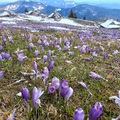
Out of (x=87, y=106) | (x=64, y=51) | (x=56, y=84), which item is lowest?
(x=64, y=51)

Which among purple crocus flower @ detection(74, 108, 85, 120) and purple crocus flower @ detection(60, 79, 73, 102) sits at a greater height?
purple crocus flower @ detection(74, 108, 85, 120)

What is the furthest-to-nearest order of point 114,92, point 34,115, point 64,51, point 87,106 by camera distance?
1. point 64,51
2. point 114,92
3. point 87,106
4. point 34,115

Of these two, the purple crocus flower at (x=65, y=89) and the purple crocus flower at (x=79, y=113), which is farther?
the purple crocus flower at (x=65, y=89)

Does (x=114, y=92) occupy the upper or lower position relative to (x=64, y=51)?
upper

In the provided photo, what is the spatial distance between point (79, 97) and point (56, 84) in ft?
1.96

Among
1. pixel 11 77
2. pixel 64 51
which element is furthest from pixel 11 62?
pixel 64 51

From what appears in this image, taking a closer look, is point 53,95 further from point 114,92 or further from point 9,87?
point 114,92

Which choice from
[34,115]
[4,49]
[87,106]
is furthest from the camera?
[4,49]

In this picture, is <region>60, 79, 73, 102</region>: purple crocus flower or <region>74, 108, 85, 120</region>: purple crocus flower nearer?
<region>74, 108, 85, 120</region>: purple crocus flower

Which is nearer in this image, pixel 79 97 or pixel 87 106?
pixel 87 106

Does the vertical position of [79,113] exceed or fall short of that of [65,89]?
it exceeds it

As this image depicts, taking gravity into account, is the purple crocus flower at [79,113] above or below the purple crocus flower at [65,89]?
above

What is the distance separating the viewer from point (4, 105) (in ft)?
10.9

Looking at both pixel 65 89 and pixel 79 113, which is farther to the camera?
pixel 65 89
